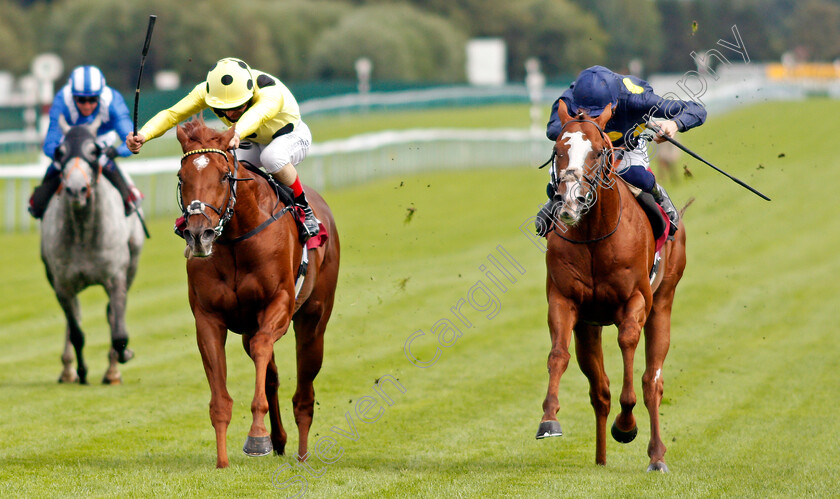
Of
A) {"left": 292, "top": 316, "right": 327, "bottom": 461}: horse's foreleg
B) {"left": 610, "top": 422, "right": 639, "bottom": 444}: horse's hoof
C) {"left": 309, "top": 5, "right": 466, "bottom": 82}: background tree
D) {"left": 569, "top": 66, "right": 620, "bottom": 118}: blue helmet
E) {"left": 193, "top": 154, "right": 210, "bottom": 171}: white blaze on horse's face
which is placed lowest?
{"left": 309, "top": 5, "right": 466, "bottom": 82}: background tree

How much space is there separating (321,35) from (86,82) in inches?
1966

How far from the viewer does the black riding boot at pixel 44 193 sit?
30.6 ft

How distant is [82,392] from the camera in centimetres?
912

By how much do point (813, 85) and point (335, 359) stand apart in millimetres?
49888

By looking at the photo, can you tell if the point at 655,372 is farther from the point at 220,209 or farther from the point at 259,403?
the point at 220,209

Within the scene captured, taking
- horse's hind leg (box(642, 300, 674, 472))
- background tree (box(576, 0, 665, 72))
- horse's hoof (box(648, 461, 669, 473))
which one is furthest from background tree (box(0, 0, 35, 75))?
horse's hoof (box(648, 461, 669, 473))

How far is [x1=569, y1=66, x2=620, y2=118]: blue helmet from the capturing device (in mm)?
6234

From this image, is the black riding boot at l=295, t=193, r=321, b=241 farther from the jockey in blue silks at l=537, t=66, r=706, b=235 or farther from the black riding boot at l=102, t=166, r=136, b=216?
the black riding boot at l=102, t=166, r=136, b=216

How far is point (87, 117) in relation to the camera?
939cm

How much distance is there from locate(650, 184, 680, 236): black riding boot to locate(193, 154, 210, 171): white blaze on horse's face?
2.50 meters

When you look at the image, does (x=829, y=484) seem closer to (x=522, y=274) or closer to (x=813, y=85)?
(x=522, y=274)

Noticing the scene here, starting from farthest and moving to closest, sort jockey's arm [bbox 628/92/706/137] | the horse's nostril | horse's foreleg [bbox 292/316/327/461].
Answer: horse's foreleg [bbox 292/316/327/461], jockey's arm [bbox 628/92/706/137], the horse's nostril

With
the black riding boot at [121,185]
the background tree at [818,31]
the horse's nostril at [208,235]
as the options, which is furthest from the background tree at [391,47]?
the horse's nostril at [208,235]

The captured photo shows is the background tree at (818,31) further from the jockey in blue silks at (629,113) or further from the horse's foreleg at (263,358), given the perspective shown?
the horse's foreleg at (263,358)
